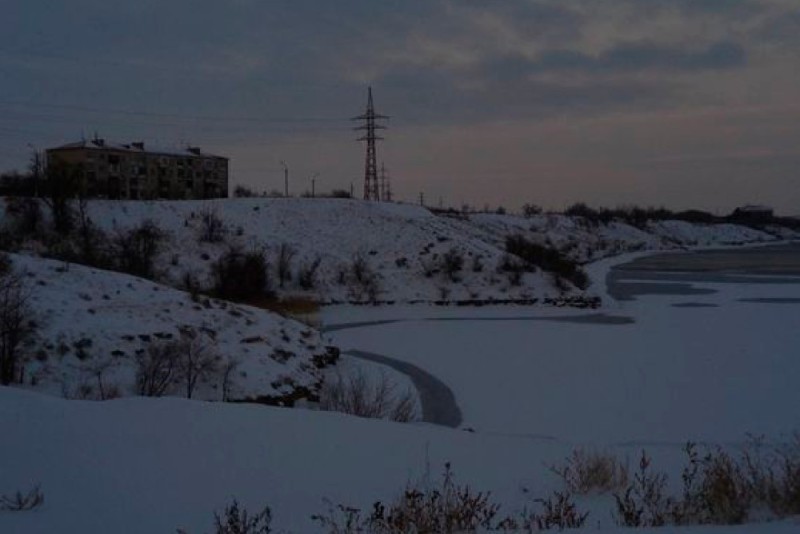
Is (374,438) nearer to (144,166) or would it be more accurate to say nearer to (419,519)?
(419,519)

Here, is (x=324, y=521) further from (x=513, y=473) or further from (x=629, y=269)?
(x=629, y=269)

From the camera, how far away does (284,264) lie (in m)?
41.2

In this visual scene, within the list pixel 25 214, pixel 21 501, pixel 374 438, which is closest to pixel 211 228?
pixel 25 214

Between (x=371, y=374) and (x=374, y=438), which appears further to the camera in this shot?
(x=371, y=374)

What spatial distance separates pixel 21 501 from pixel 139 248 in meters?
32.8

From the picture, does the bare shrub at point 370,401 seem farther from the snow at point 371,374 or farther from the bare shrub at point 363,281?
the bare shrub at point 363,281

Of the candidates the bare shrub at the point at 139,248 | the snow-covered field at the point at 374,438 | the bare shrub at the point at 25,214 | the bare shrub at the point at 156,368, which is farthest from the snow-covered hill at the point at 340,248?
the snow-covered field at the point at 374,438

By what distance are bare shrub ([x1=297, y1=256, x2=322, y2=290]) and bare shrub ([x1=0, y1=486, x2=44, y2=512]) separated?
33.9m

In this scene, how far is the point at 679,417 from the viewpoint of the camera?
51.8ft

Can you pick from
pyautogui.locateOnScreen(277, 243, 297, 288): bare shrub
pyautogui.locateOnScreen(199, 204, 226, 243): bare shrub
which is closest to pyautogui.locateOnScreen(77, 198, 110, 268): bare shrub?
pyautogui.locateOnScreen(199, 204, 226, 243): bare shrub

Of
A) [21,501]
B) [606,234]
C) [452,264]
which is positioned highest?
[606,234]

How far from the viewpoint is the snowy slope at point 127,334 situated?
17000mm

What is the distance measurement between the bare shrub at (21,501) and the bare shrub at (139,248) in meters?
28.1

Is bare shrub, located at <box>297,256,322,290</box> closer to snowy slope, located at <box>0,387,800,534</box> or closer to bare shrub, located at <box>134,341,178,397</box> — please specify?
bare shrub, located at <box>134,341,178,397</box>
